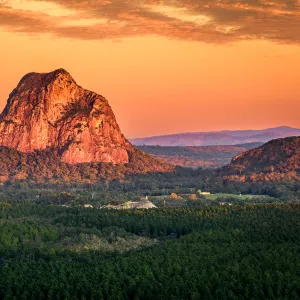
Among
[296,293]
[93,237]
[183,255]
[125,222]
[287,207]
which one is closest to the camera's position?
[296,293]

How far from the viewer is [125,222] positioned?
182625 mm

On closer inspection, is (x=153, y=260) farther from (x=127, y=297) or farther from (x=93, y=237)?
(x=93, y=237)

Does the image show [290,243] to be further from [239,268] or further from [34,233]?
[34,233]

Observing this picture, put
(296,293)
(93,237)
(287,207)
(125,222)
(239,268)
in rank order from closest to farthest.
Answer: (296,293) → (239,268) → (93,237) → (125,222) → (287,207)

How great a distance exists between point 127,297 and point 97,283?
655cm

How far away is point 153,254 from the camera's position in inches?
5413

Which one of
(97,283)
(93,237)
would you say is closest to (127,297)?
(97,283)

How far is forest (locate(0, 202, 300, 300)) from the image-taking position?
11212 cm

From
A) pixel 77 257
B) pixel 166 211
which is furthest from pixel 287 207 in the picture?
pixel 77 257

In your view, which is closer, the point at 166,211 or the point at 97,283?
the point at 97,283

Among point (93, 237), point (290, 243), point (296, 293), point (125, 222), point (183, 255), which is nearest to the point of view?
point (296, 293)

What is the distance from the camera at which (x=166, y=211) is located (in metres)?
198

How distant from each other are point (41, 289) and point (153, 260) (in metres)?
20.1

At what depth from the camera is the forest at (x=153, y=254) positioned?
112 m
